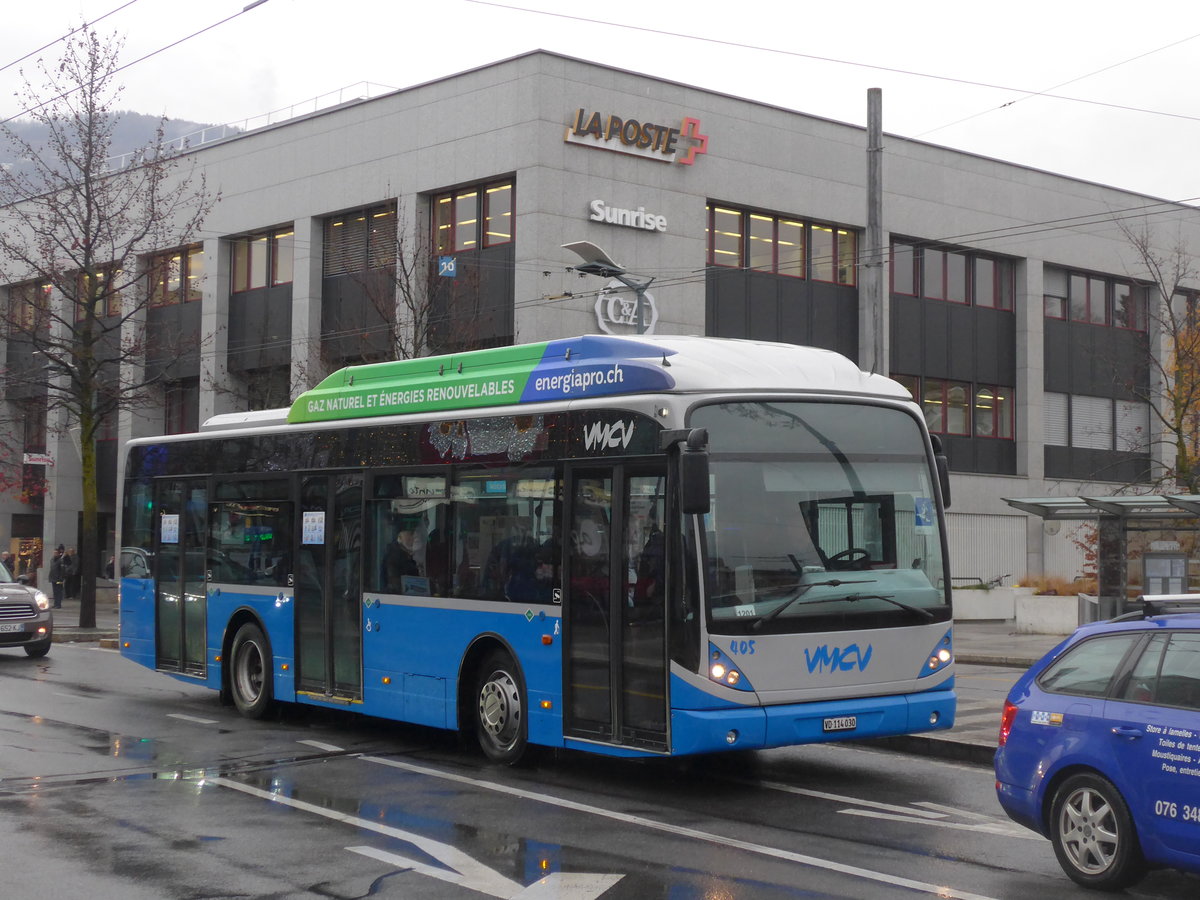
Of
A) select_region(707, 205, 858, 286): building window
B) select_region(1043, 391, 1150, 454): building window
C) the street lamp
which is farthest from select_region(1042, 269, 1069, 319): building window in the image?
the street lamp

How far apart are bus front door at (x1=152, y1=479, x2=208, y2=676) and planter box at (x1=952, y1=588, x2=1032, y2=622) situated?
873 inches

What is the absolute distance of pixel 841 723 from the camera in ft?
34.2

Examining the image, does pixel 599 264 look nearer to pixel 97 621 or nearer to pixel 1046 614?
pixel 1046 614

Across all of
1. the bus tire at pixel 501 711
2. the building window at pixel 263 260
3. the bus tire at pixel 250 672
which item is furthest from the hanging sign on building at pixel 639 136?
the bus tire at pixel 501 711

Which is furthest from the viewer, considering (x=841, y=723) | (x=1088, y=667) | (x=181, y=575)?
(x=181, y=575)

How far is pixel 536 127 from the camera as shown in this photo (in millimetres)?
32219

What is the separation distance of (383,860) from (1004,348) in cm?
3704

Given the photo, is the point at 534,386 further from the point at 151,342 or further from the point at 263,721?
the point at 151,342

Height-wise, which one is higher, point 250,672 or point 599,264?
point 599,264

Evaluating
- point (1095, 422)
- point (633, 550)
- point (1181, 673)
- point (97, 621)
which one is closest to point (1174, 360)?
point (1095, 422)

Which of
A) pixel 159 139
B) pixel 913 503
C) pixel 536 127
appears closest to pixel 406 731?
pixel 913 503

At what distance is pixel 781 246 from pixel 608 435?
88.9ft

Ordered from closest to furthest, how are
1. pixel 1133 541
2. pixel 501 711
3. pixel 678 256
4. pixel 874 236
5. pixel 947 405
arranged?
pixel 501 711 → pixel 874 236 → pixel 1133 541 → pixel 678 256 → pixel 947 405

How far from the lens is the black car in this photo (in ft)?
73.0
